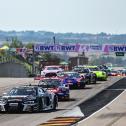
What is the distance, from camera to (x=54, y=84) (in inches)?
1307

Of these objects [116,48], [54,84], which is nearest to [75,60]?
[116,48]

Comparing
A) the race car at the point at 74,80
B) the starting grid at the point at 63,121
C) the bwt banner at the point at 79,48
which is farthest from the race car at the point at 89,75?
the bwt banner at the point at 79,48

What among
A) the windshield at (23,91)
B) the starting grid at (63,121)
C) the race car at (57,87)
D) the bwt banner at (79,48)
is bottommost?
the bwt banner at (79,48)

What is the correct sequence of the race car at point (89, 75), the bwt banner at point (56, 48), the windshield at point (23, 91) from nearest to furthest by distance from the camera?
the windshield at point (23, 91)
the race car at point (89, 75)
the bwt banner at point (56, 48)

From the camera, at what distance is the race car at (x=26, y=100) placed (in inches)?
971

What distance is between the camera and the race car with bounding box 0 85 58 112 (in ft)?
80.9

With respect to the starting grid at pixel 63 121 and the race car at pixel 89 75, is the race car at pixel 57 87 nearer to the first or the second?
the starting grid at pixel 63 121

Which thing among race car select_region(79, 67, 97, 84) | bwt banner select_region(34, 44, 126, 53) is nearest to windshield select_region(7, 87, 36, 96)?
race car select_region(79, 67, 97, 84)

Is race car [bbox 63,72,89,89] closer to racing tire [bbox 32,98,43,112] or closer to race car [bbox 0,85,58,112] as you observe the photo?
race car [bbox 0,85,58,112]

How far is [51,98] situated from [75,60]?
382ft

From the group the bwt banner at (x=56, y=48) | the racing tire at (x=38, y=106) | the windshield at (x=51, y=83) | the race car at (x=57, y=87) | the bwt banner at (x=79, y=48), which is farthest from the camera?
the bwt banner at (x=79, y=48)

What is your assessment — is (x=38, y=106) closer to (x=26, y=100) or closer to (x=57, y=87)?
(x=26, y=100)

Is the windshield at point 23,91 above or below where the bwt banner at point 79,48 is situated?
above

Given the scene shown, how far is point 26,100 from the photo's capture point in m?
24.7
